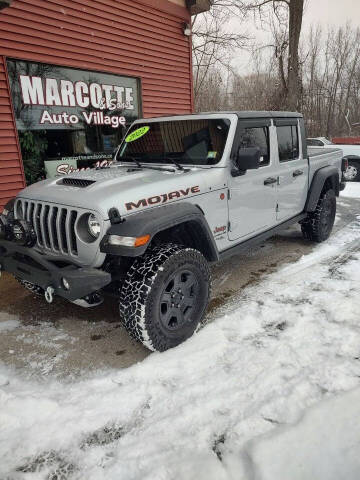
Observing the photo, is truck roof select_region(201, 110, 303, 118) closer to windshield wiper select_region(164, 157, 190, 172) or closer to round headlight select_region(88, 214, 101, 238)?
windshield wiper select_region(164, 157, 190, 172)

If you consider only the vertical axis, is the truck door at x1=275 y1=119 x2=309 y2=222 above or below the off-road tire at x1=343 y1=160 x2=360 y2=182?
above

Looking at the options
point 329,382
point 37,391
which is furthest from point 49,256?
point 329,382

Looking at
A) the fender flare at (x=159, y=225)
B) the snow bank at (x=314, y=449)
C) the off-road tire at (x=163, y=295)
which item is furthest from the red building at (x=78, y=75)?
the snow bank at (x=314, y=449)

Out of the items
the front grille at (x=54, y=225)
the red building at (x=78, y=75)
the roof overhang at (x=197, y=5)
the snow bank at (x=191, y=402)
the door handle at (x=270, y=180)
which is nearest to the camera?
the snow bank at (x=191, y=402)

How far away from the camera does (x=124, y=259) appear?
2.93m

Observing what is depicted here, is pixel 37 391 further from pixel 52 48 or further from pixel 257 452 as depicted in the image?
pixel 52 48

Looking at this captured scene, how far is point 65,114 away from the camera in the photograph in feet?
21.1

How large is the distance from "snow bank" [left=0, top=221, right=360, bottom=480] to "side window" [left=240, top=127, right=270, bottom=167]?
1673 millimetres

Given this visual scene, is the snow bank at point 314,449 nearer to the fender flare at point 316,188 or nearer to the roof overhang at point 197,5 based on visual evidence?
the fender flare at point 316,188

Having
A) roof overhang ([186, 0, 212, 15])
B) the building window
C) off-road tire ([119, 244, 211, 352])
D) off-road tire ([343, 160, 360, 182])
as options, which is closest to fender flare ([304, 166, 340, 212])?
off-road tire ([119, 244, 211, 352])

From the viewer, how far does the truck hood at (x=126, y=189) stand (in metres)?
2.67

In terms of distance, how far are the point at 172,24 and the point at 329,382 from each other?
8.31 metres

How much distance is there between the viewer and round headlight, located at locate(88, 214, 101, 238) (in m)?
2.59

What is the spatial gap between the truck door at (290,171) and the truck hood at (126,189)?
130 centimetres
